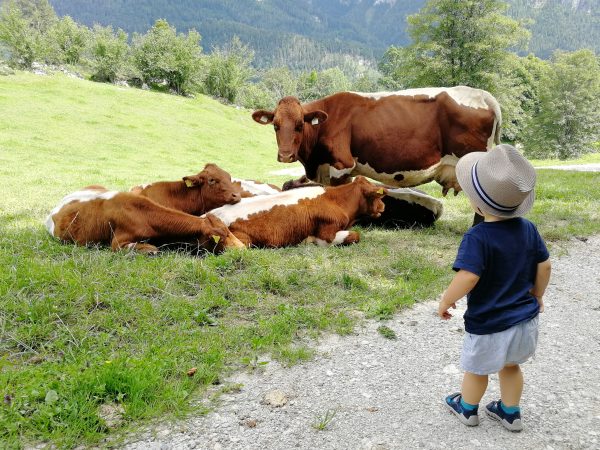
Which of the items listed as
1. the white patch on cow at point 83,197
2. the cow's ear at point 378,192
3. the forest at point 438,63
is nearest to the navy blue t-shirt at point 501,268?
the cow's ear at point 378,192

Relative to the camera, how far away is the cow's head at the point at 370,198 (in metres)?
7.89

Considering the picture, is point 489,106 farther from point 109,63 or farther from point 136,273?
point 109,63

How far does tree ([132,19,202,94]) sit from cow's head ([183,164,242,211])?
5177 centimetres

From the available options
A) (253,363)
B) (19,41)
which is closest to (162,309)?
(253,363)

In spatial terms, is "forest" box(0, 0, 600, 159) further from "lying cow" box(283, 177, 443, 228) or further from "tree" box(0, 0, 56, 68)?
"lying cow" box(283, 177, 443, 228)

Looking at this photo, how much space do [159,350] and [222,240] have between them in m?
2.62

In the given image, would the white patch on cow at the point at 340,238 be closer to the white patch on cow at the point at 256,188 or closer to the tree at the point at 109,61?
the white patch on cow at the point at 256,188

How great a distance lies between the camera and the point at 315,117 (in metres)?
8.28

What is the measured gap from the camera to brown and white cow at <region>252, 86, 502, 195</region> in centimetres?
798

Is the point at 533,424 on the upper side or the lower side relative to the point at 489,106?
lower

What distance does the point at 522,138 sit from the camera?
193 ft

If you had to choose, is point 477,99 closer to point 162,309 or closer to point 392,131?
point 392,131

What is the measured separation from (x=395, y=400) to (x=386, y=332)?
42.1 inches

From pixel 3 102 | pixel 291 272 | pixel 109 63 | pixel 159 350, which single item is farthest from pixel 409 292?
pixel 109 63
